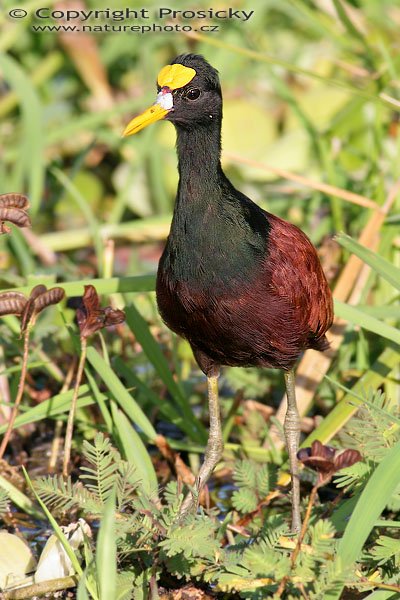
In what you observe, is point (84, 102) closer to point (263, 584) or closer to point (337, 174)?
point (337, 174)

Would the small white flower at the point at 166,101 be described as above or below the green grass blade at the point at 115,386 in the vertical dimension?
above

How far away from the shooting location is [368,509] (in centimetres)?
255

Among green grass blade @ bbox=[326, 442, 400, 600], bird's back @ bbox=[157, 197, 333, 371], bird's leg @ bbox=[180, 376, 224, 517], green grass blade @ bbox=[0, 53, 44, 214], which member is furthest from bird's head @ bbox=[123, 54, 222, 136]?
green grass blade @ bbox=[0, 53, 44, 214]

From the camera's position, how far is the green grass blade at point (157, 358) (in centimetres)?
357

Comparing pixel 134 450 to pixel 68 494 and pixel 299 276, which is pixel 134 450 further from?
pixel 299 276

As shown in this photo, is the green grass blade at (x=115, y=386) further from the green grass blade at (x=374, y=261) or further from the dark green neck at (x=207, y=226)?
the green grass blade at (x=374, y=261)

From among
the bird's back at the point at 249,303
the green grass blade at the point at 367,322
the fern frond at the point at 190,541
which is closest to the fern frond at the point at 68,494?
the fern frond at the point at 190,541

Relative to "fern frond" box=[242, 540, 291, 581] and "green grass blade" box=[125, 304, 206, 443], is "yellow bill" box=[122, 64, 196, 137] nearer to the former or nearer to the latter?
"green grass blade" box=[125, 304, 206, 443]

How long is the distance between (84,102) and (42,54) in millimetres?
391

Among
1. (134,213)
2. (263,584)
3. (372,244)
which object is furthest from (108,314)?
(134,213)

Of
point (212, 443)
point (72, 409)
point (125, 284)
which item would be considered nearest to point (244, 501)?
point (212, 443)

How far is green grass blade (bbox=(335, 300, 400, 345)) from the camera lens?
10.7ft

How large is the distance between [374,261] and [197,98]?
0.79m

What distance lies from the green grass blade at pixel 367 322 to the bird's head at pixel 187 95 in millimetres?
812
